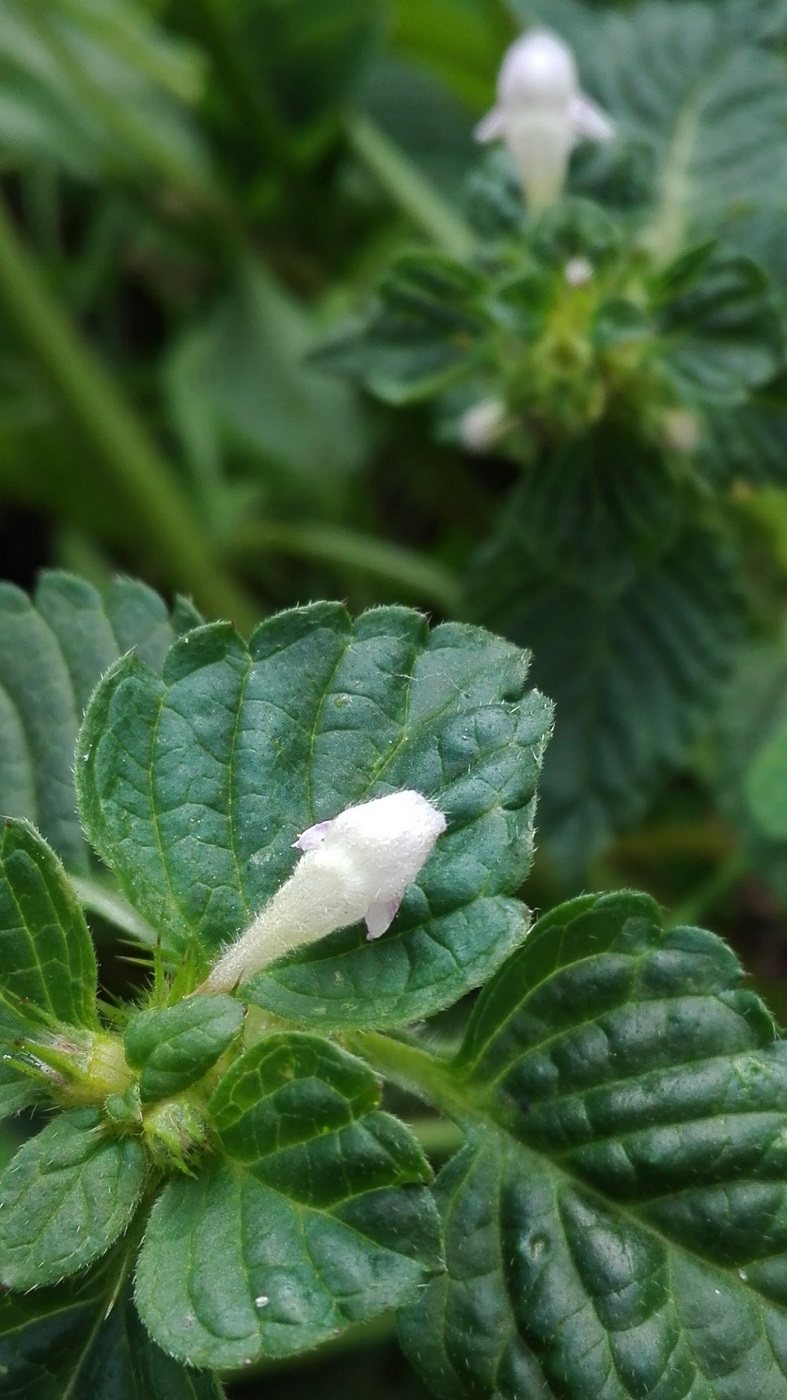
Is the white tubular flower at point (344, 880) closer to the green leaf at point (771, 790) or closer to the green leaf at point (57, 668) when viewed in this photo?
the green leaf at point (57, 668)

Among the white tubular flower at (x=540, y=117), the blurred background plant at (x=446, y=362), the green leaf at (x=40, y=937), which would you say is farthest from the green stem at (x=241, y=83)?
the green leaf at (x=40, y=937)

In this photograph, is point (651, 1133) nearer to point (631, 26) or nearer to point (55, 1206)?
point (55, 1206)

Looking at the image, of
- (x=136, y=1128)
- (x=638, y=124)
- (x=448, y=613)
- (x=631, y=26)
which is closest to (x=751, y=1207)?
(x=136, y=1128)

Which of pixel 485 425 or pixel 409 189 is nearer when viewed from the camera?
pixel 485 425

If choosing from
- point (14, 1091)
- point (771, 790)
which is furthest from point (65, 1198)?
point (771, 790)

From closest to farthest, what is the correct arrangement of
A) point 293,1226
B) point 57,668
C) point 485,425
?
point 293,1226
point 57,668
point 485,425

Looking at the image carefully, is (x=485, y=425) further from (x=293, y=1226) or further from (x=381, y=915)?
(x=293, y=1226)

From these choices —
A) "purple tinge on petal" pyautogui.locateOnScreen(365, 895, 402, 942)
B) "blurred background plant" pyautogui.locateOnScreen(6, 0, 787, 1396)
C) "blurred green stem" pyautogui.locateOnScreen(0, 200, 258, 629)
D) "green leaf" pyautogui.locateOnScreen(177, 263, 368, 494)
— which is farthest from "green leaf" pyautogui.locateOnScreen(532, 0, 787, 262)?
"purple tinge on petal" pyautogui.locateOnScreen(365, 895, 402, 942)
